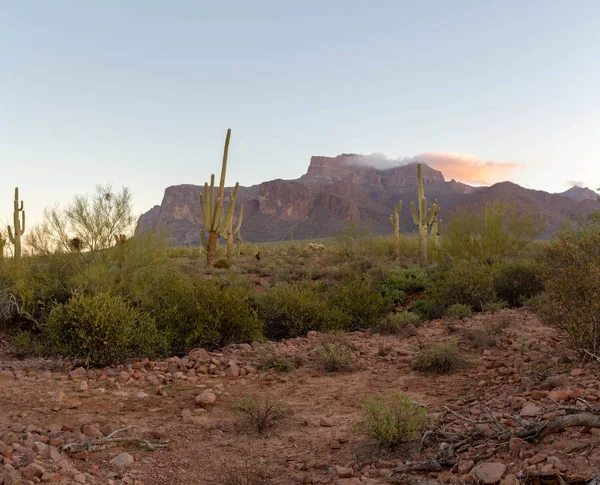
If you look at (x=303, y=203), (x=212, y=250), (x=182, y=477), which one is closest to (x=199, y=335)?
(x=182, y=477)

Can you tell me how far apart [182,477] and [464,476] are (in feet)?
7.91

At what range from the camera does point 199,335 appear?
30.2 ft

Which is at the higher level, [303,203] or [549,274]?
[303,203]

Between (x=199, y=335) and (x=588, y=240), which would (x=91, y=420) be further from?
(x=588, y=240)

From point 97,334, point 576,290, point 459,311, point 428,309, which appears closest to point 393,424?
point 576,290

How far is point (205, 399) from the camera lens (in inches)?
252

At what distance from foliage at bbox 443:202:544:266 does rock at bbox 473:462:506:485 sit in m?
16.8

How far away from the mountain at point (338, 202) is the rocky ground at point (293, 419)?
52.6m

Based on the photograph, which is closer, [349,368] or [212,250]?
[349,368]

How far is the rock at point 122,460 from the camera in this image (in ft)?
14.5

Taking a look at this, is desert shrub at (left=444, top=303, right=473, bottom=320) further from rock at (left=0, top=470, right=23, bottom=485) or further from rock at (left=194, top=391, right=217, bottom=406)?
rock at (left=0, top=470, right=23, bottom=485)

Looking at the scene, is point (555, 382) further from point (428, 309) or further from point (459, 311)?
point (428, 309)

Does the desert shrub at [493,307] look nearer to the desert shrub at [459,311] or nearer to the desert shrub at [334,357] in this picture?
the desert shrub at [459,311]

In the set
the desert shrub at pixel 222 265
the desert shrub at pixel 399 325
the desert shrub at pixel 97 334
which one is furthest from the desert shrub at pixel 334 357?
the desert shrub at pixel 222 265
